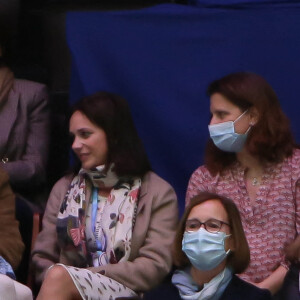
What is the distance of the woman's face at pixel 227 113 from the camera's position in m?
5.08

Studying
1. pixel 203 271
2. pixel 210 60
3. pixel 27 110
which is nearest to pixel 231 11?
pixel 210 60

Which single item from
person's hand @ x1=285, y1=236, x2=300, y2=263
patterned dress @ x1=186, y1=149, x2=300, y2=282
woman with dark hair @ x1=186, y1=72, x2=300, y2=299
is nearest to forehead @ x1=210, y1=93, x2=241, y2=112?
woman with dark hair @ x1=186, y1=72, x2=300, y2=299

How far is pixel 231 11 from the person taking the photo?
19.1 ft

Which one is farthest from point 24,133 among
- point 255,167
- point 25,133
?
point 255,167

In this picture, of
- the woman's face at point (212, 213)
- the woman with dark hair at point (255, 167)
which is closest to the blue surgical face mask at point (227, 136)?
the woman with dark hair at point (255, 167)

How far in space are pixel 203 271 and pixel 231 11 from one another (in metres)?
1.70

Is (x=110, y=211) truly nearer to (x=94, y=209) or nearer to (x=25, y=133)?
(x=94, y=209)

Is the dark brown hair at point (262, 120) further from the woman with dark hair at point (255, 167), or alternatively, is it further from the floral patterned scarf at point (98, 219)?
the floral patterned scarf at point (98, 219)

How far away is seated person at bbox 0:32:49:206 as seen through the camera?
5660 mm

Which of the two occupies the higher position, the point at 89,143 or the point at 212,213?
the point at 89,143

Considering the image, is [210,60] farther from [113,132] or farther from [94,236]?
[94,236]

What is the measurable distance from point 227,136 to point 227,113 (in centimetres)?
11

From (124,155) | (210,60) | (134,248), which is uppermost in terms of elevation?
(210,60)

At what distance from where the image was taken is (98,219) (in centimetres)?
518
